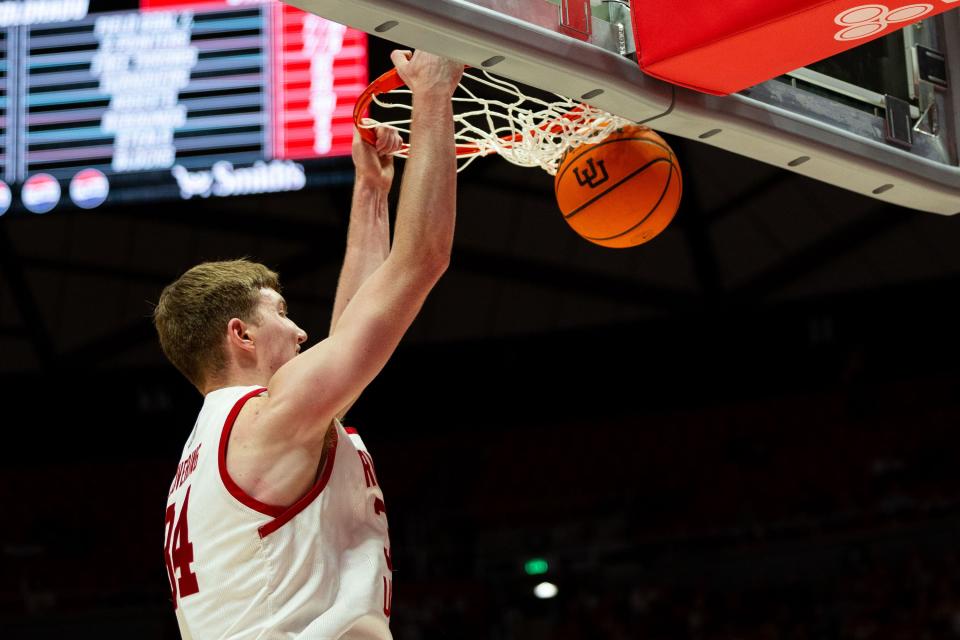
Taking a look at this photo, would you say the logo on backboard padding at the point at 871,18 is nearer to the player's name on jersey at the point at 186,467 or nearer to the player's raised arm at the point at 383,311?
the player's raised arm at the point at 383,311

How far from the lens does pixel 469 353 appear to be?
13102 millimetres

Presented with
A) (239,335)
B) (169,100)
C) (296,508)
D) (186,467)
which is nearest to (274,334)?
(239,335)

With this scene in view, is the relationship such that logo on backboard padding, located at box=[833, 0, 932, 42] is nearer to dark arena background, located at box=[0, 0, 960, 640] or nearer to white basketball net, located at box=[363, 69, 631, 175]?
white basketball net, located at box=[363, 69, 631, 175]

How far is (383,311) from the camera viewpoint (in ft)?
7.45

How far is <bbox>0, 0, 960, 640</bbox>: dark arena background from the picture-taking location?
35.6ft

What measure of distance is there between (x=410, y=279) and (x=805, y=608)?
943 centimetres

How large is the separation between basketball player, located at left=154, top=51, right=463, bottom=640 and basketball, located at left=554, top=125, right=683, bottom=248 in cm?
88

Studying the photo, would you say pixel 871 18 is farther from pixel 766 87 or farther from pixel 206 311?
pixel 206 311

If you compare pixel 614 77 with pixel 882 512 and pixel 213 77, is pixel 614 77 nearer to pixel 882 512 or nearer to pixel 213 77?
pixel 213 77

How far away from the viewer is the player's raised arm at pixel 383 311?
2254 millimetres

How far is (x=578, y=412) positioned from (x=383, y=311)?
36.7ft

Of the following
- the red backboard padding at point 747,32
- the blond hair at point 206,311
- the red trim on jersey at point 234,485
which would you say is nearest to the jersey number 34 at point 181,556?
the red trim on jersey at point 234,485

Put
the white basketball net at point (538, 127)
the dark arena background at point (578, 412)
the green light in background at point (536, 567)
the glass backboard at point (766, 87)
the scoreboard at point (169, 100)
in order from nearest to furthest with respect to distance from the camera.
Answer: the glass backboard at point (766, 87)
the white basketball net at point (538, 127)
the scoreboard at point (169, 100)
the dark arena background at point (578, 412)
the green light in background at point (536, 567)

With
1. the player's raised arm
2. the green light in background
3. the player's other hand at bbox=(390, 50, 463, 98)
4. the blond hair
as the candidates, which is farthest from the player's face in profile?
the green light in background
